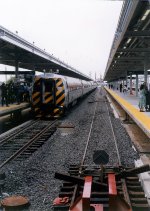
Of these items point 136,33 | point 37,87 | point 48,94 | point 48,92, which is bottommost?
point 48,94

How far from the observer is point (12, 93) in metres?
22.4

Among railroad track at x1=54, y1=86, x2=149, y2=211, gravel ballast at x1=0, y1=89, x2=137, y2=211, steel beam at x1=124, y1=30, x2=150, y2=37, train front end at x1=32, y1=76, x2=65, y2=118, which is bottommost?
gravel ballast at x1=0, y1=89, x2=137, y2=211

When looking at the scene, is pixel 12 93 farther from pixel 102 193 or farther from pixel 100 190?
pixel 102 193

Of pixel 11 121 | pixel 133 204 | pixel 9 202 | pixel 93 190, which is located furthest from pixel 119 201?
pixel 11 121

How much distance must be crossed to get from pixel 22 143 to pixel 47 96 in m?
8.80

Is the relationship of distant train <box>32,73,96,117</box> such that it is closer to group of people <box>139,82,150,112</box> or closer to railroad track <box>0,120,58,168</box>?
railroad track <box>0,120,58,168</box>

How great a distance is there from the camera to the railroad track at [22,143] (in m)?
10.6

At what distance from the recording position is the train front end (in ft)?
70.3

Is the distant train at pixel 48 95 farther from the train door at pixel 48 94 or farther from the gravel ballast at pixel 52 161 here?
the gravel ballast at pixel 52 161

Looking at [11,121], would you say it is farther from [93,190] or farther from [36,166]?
[93,190]

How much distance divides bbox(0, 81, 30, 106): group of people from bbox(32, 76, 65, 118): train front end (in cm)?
100

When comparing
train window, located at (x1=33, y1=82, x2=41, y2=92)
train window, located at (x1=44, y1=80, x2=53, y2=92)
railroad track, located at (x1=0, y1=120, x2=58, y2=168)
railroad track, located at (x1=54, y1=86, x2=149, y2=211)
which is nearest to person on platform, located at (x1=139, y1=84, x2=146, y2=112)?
railroad track, located at (x1=0, y1=120, x2=58, y2=168)

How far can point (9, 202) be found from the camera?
20.5ft

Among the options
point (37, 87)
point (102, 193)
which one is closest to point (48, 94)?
point (37, 87)
